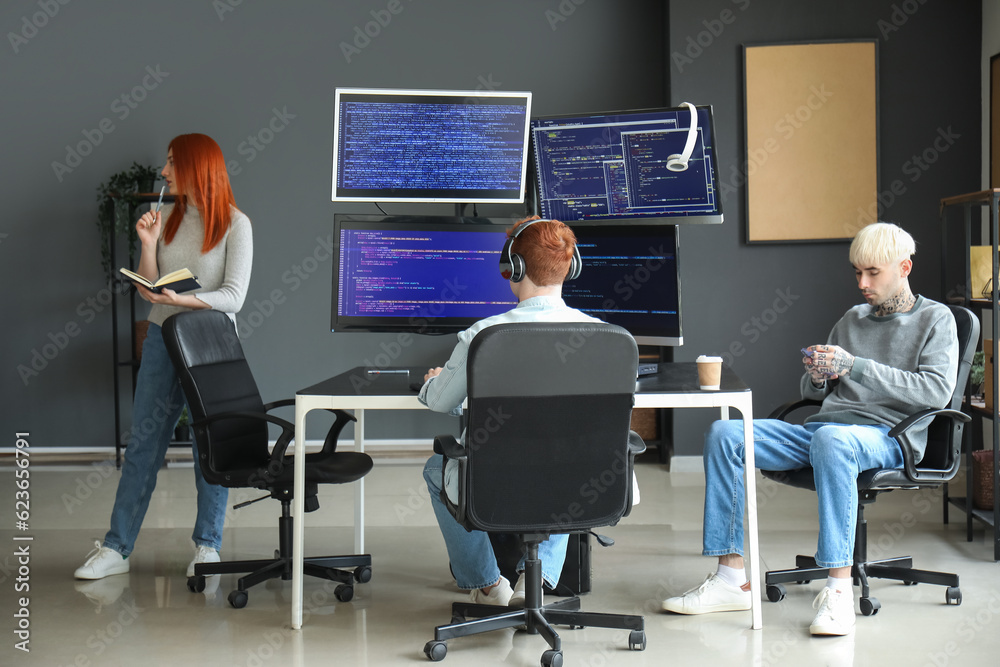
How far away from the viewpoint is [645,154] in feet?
10.5

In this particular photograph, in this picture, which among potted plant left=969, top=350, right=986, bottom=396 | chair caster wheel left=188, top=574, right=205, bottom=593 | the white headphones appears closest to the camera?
the white headphones

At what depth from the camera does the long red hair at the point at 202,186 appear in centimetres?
329

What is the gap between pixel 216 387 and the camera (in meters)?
3.09

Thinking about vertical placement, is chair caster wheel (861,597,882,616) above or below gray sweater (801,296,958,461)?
below

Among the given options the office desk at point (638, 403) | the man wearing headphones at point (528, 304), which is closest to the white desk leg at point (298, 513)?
the office desk at point (638, 403)

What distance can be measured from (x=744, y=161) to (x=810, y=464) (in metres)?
2.37

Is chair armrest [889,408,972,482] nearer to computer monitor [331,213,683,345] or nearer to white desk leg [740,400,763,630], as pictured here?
white desk leg [740,400,763,630]

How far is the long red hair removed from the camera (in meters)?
3.29

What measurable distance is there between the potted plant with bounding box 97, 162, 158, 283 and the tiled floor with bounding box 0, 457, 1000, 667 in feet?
5.11

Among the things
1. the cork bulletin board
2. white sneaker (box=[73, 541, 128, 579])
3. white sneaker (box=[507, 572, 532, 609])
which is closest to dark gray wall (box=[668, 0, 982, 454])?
the cork bulletin board

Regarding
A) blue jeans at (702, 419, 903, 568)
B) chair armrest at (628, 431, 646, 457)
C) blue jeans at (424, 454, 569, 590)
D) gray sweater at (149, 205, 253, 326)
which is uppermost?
gray sweater at (149, 205, 253, 326)

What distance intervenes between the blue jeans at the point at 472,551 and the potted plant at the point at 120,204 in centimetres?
314

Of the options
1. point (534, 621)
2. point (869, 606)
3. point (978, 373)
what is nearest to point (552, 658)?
point (534, 621)

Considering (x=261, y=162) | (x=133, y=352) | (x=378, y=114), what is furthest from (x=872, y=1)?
(x=133, y=352)
